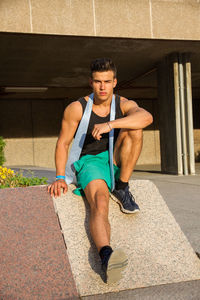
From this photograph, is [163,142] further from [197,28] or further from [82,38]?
[82,38]

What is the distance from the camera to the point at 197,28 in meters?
9.76

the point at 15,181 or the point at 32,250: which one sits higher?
the point at 15,181

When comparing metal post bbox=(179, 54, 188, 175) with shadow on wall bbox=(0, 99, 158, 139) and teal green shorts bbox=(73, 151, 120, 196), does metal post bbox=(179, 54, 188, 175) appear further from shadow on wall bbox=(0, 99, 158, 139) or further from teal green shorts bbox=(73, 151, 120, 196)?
shadow on wall bbox=(0, 99, 158, 139)

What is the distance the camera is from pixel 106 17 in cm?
894

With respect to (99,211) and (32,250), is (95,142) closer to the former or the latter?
(99,211)

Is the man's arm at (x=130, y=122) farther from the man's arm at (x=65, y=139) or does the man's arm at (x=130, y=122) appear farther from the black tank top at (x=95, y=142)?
the man's arm at (x=65, y=139)

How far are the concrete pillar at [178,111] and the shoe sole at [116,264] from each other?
9.55 m

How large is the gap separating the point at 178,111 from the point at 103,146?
28.2ft

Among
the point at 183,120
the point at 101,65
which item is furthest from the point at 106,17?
the point at 101,65

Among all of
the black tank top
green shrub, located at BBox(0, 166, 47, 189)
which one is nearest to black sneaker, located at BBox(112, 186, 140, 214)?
the black tank top

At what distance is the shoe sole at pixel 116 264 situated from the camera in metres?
2.44

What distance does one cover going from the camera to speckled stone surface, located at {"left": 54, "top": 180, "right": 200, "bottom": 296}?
279cm

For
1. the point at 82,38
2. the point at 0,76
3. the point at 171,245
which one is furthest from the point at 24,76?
the point at 171,245

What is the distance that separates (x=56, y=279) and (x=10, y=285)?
13.6 inches
